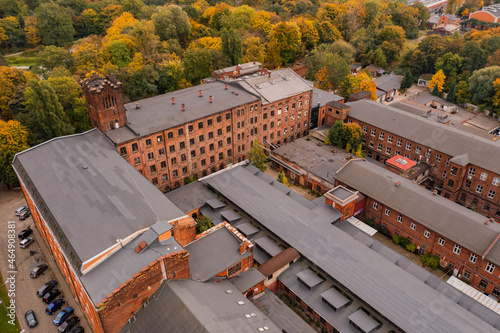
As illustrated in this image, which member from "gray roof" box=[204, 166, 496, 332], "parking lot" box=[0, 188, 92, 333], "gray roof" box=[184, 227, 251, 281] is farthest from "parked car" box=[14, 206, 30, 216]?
"gray roof" box=[184, 227, 251, 281]

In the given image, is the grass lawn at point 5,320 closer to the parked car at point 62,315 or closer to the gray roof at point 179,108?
the parked car at point 62,315

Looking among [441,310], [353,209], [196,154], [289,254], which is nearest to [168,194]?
[196,154]

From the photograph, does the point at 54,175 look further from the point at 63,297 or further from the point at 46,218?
the point at 63,297

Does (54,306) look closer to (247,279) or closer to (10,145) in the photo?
(247,279)

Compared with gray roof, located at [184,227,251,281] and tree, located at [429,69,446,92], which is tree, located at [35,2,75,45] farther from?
tree, located at [429,69,446,92]

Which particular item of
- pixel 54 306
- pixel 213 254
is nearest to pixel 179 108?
pixel 213 254

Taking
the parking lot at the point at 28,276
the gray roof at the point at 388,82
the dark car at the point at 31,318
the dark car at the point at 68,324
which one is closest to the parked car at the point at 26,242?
the parking lot at the point at 28,276
